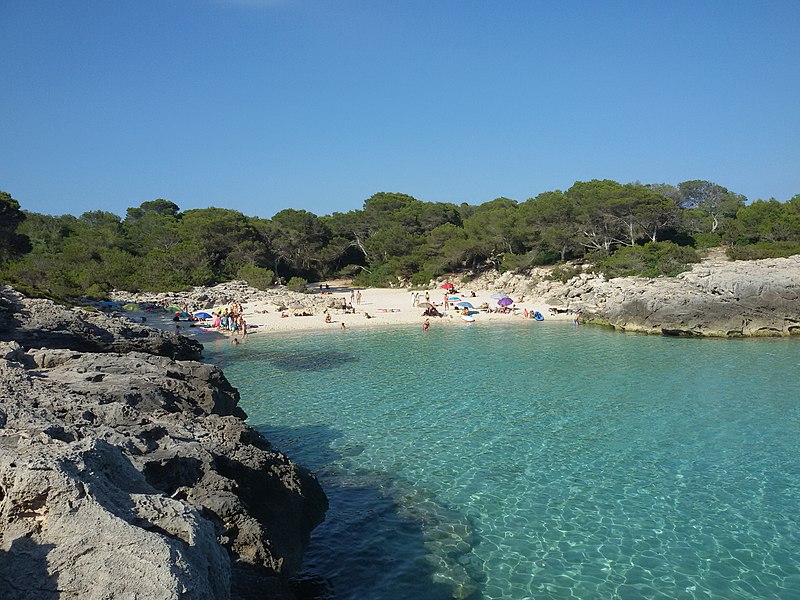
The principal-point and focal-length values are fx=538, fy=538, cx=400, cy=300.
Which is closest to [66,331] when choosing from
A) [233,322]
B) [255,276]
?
[233,322]

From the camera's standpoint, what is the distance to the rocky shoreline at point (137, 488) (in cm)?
323

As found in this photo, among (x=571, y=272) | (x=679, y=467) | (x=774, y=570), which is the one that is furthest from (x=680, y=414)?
(x=571, y=272)

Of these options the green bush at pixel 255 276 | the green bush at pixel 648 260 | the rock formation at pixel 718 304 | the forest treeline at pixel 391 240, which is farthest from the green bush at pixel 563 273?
the green bush at pixel 255 276

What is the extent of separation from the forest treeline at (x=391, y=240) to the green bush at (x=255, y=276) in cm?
14

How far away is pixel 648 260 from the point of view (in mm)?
39844

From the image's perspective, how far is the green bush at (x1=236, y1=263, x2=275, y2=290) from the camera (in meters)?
50.3

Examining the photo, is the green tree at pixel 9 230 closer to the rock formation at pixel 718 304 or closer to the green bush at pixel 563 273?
the rock formation at pixel 718 304

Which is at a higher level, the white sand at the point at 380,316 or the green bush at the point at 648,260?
the green bush at the point at 648,260

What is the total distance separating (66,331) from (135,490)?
1126 cm

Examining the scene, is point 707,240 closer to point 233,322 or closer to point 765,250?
point 765,250

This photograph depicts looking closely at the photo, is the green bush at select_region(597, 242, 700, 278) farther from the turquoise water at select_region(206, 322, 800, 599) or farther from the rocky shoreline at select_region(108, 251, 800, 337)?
the turquoise water at select_region(206, 322, 800, 599)

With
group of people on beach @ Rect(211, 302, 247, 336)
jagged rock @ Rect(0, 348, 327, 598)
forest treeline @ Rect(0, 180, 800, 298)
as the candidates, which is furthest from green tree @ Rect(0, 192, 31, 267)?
jagged rock @ Rect(0, 348, 327, 598)

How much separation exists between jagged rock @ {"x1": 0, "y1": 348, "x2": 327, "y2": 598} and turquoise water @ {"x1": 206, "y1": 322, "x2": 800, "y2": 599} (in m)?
1.69

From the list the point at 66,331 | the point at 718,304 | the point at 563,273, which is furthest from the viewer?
the point at 563,273
